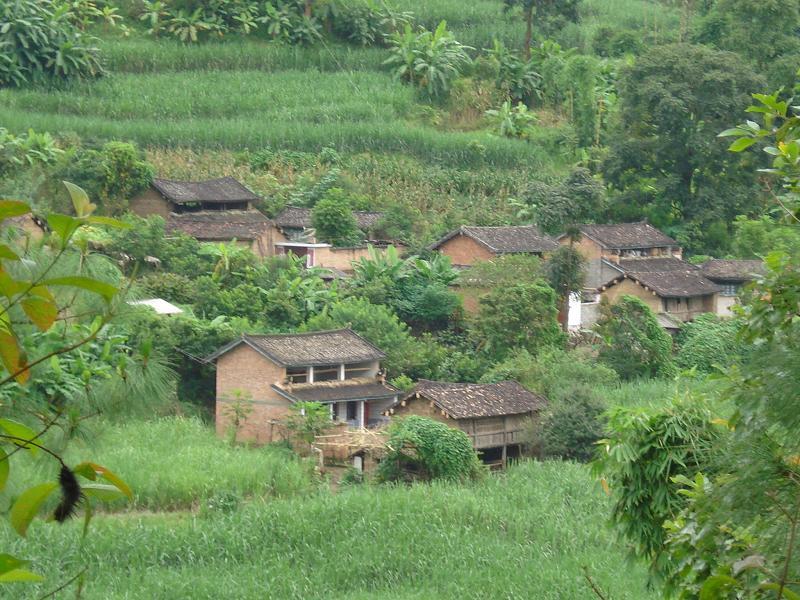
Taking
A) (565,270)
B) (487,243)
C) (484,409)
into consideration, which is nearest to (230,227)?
(487,243)

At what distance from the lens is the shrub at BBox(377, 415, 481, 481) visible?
14250 millimetres

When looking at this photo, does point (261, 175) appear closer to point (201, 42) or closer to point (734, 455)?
point (201, 42)

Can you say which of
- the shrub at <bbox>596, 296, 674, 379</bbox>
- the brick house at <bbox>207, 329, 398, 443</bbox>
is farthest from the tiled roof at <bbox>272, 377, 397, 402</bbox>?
the shrub at <bbox>596, 296, 674, 379</bbox>

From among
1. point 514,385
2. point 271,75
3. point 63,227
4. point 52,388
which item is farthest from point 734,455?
point 271,75

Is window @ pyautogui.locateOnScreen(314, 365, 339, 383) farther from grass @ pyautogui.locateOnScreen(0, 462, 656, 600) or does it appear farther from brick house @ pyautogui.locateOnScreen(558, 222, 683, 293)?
brick house @ pyautogui.locateOnScreen(558, 222, 683, 293)

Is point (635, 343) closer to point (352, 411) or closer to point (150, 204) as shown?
point (352, 411)

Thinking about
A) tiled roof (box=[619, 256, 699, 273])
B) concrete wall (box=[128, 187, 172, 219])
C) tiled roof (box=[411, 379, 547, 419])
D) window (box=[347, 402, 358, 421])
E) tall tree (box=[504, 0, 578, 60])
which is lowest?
window (box=[347, 402, 358, 421])

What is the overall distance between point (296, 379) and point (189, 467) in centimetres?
301

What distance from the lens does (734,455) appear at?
12.5ft

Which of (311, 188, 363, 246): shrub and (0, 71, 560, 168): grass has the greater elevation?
(0, 71, 560, 168): grass

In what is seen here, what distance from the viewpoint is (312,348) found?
1594 centimetres

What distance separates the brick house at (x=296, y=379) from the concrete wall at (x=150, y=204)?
5.60m

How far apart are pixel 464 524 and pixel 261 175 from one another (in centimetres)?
1238

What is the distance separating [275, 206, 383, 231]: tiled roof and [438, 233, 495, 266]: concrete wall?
4.74 ft
